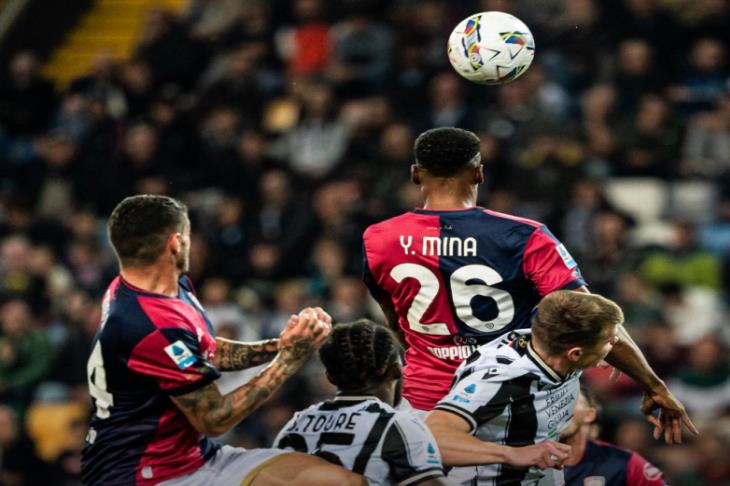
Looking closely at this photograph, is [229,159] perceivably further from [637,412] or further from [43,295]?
[637,412]

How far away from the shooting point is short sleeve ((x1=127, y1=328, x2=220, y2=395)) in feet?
17.2

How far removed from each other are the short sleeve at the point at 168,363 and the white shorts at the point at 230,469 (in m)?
0.44

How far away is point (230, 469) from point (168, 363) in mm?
618

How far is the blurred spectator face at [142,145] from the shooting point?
14.1m

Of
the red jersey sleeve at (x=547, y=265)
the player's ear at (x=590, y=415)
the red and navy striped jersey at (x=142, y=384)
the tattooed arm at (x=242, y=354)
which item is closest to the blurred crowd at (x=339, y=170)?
the player's ear at (x=590, y=415)

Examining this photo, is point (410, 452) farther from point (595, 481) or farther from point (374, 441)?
point (595, 481)

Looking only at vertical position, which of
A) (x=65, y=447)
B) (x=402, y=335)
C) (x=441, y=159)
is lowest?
(x=65, y=447)

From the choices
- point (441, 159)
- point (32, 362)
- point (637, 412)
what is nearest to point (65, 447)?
point (32, 362)

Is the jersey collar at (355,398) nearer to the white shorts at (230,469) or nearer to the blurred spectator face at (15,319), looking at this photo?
the white shorts at (230,469)

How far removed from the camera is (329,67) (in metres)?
14.5

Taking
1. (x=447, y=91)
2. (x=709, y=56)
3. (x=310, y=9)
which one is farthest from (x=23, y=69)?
(x=709, y=56)

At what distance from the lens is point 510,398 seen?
5242 millimetres

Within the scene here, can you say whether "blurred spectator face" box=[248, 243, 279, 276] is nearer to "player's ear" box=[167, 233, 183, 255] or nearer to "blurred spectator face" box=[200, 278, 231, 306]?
"blurred spectator face" box=[200, 278, 231, 306]

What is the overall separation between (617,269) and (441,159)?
5498mm
